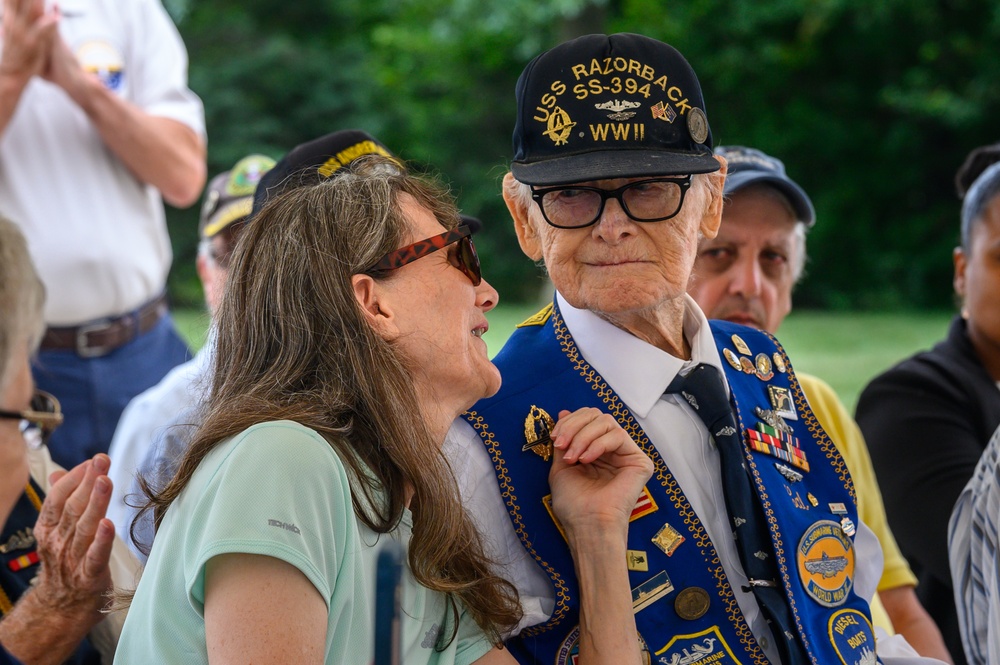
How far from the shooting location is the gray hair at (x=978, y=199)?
9.36 ft

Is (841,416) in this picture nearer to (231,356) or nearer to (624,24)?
(231,356)

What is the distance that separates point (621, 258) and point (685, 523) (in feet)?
1.56

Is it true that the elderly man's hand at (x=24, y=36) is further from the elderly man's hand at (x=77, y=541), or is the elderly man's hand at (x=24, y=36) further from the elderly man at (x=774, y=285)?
the elderly man at (x=774, y=285)

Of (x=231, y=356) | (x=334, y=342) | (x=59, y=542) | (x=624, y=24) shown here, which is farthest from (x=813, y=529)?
(x=624, y=24)

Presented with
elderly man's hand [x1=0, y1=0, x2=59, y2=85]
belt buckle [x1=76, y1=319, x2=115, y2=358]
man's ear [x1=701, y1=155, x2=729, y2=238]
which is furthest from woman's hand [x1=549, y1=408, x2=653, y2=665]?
elderly man's hand [x1=0, y1=0, x2=59, y2=85]

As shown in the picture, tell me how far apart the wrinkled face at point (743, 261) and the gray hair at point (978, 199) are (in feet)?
1.69

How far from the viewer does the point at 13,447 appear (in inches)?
83.2

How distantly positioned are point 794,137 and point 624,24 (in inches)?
129

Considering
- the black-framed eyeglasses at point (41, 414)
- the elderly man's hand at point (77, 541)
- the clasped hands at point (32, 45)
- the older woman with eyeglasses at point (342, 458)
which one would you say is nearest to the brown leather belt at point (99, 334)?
the clasped hands at point (32, 45)

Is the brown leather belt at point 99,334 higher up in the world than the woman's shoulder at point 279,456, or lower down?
lower down

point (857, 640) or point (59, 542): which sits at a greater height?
point (59, 542)

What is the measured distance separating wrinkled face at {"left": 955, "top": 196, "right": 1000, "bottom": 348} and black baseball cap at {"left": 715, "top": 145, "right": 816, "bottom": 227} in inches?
17.0

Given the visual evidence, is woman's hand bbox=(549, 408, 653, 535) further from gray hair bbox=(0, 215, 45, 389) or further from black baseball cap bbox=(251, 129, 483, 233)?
gray hair bbox=(0, 215, 45, 389)

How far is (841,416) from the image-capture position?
2729mm
